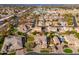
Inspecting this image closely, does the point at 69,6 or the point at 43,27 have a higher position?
the point at 69,6

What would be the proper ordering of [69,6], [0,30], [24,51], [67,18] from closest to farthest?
[24,51] < [0,30] < [67,18] < [69,6]

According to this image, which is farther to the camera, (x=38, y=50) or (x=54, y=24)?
(x=54, y=24)

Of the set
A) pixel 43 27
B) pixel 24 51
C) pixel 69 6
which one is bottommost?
pixel 24 51

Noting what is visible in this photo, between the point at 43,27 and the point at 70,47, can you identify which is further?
the point at 43,27

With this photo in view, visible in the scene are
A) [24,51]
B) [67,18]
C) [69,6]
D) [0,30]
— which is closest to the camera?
[24,51]

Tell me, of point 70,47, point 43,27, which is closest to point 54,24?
point 43,27

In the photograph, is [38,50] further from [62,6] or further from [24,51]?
[62,6]

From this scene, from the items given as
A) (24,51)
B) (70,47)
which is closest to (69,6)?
(70,47)

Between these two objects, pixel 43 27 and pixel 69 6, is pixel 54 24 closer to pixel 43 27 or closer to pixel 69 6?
pixel 43 27
